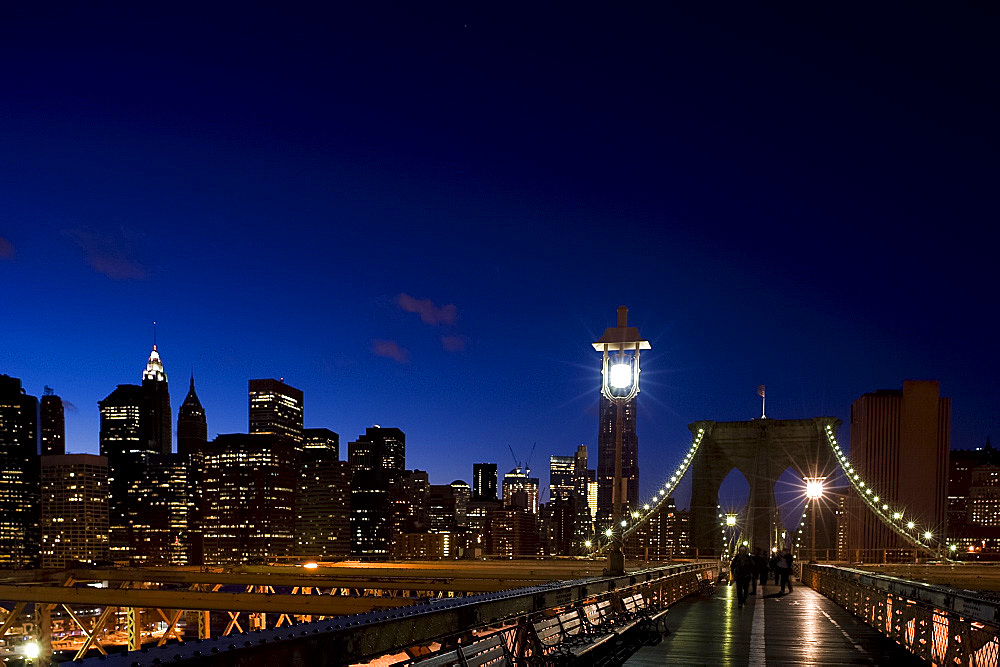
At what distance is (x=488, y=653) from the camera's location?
8688 mm

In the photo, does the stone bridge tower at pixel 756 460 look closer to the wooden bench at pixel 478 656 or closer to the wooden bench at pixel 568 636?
the wooden bench at pixel 568 636

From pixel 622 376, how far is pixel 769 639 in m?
7.87

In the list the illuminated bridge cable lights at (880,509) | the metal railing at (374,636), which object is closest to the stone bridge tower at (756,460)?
the illuminated bridge cable lights at (880,509)

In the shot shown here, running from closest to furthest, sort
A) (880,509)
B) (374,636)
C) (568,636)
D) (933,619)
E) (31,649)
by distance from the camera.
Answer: (374,636) → (568,636) → (933,619) → (31,649) → (880,509)

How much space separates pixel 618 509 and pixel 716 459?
70878 millimetres

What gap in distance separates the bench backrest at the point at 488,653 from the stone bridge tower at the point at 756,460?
241 ft

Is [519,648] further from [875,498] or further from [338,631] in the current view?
[875,498]

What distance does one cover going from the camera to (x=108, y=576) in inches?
1548

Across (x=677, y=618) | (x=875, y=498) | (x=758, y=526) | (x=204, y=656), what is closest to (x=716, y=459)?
(x=758, y=526)

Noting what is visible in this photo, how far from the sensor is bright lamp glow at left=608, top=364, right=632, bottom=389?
2267 centimetres

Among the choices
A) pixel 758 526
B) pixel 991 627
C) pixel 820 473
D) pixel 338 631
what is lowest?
pixel 758 526

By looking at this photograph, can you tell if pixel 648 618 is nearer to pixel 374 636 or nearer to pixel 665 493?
pixel 374 636

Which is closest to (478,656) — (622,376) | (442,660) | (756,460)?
(442,660)

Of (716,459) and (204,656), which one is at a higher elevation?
(204,656)
